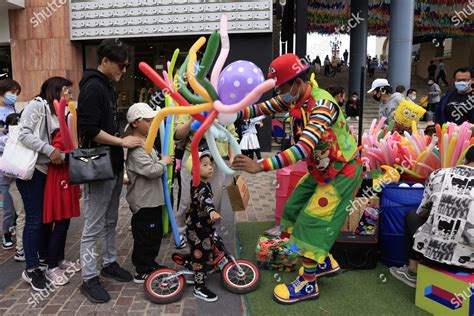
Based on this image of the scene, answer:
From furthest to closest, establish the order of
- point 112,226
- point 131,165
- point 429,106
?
point 429,106
point 112,226
point 131,165

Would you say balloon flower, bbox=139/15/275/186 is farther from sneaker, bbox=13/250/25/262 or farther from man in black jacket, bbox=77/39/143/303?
sneaker, bbox=13/250/25/262

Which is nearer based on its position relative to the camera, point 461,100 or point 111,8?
point 461,100

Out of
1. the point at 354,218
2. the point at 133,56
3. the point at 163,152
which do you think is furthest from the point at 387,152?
the point at 133,56

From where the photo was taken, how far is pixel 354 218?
4340 millimetres

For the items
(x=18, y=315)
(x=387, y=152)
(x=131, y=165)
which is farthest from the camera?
(x=387, y=152)

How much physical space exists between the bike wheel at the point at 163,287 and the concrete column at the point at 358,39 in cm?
1654

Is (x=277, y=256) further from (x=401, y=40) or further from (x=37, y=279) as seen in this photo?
(x=401, y=40)

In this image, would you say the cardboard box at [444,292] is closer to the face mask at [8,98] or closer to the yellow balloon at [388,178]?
the yellow balloon at [388,178]

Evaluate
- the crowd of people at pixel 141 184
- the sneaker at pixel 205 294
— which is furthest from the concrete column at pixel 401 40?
the sneaker at pixel 205 294

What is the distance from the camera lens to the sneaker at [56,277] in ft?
11.7

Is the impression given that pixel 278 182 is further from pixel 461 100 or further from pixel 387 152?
pixel 461 100

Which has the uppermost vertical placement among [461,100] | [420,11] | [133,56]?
[420,11]

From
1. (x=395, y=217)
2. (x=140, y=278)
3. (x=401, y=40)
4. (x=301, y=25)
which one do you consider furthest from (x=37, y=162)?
(x=401, y=40)

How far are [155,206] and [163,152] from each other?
48 centimetres
